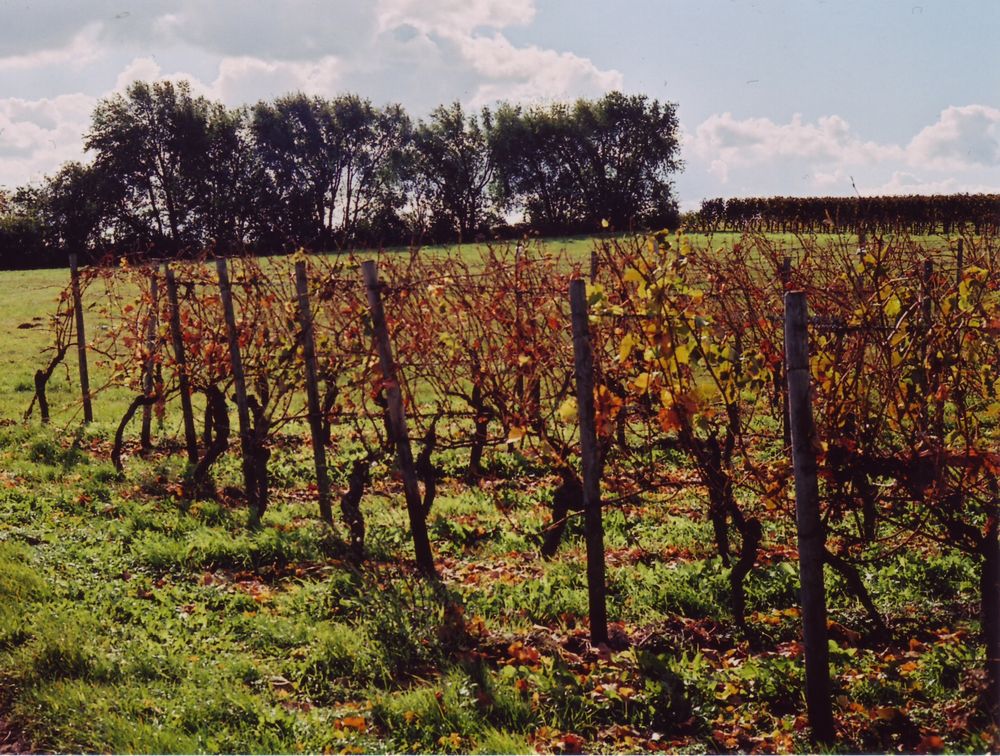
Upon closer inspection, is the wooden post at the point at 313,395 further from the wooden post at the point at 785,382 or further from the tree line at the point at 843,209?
the tree line at the point at 843,209

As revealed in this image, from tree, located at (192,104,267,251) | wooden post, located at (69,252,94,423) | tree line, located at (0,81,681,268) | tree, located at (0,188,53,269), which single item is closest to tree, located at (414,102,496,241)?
tree line, located at (0,81,681,268)

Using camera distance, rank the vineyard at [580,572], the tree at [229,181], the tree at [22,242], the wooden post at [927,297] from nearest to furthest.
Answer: the vineyard at [580,572] → the wooden post at [927,297] → the tree at [22,242] → the tree at [229,181]

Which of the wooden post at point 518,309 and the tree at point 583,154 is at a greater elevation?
the tree at point 583,154

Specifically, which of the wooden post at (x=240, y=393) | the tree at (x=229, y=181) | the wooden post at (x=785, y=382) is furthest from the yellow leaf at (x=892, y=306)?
the tree at (x=229, y=181)

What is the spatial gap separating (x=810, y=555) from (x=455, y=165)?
52137 millimetres

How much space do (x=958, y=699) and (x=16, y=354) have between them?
17.5 m

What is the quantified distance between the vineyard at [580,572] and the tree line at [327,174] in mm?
38123

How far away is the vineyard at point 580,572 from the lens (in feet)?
13.7

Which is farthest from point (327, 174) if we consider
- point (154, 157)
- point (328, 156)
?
point (154, 157)

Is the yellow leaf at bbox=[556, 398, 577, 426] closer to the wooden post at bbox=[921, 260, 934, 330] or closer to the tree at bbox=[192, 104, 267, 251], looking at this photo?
the wooden post at bbox=[921, 260, 934, 330]

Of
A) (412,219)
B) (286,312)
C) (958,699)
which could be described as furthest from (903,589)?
(412,219)

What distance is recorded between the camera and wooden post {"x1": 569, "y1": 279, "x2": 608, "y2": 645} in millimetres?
5086

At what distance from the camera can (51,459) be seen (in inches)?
367

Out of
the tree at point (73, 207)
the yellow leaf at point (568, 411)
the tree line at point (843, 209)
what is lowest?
the yellow leaf at point (568, 411)
